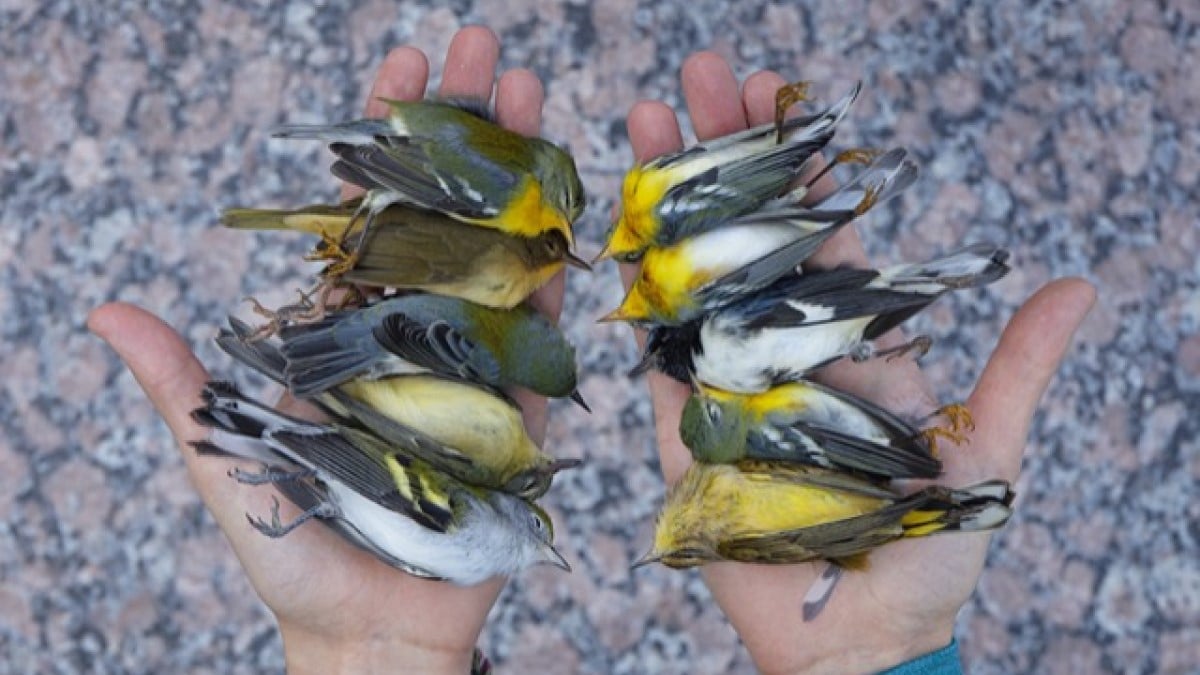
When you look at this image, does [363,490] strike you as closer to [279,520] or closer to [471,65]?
[279,520]

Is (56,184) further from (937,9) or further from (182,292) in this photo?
(937,9)

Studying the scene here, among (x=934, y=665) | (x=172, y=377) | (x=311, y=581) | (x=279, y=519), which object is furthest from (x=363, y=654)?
(x=934, y=665)

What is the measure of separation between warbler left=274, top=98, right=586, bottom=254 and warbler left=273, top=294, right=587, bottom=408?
0.14m

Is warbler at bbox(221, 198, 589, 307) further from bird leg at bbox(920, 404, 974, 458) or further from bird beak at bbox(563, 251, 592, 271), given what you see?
bird leg at bbox(920, 404, 974, 458)

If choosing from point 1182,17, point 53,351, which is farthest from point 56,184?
point 1182,17

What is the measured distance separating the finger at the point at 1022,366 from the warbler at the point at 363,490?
699mm

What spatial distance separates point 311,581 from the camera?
5.88 feet

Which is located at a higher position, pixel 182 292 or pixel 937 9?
pixel 937 9

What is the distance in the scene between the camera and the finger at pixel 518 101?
6.97ft

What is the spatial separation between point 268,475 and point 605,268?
0.95m

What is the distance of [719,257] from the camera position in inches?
72.6

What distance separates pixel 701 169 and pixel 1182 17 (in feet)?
4.09

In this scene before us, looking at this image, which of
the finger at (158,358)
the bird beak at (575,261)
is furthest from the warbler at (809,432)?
the finger at (158,358)

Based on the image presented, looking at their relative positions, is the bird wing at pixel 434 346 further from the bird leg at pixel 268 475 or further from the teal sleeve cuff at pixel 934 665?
the teal sleeve cuff at pixel 934 665
